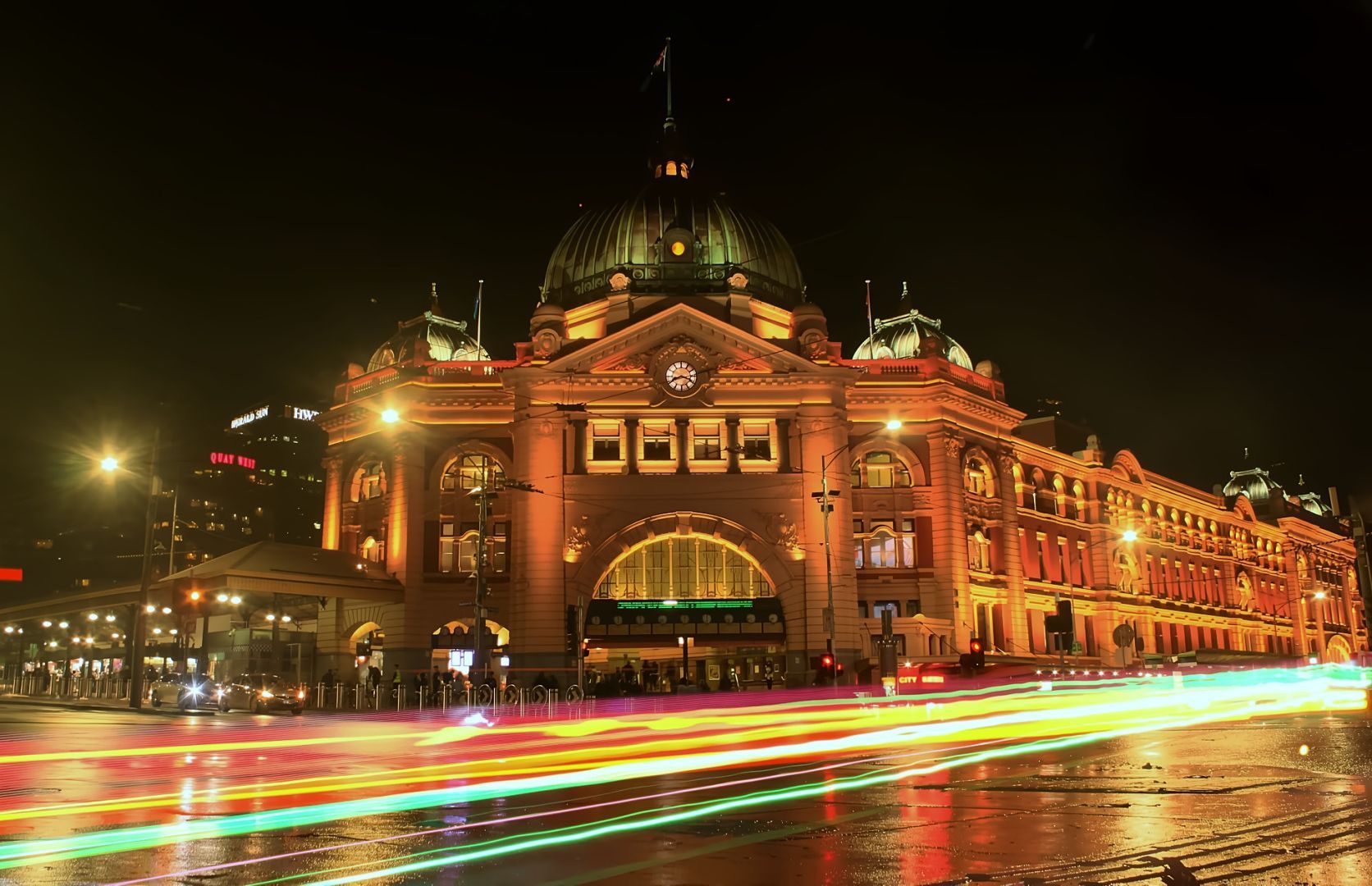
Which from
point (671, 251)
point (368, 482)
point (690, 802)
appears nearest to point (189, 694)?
point (368, 482)

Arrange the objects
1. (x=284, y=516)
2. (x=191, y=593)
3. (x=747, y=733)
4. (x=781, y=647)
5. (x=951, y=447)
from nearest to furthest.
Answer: (x=747, y=733)
(x=191, y=593)
(x=781, y=647)
(x=951, y=447)
(x=284, y=516)

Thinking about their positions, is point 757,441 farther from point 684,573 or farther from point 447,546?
point 447,546

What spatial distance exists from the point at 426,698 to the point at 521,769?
32130 mm

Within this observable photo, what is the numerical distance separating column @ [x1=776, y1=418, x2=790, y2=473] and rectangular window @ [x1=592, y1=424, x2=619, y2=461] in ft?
26.6

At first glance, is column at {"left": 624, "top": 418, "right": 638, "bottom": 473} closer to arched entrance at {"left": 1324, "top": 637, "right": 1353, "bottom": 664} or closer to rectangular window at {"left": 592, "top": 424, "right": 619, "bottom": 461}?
rectangular window at {"left": 592, "top": 424, "right": 619, "bottom": 461}

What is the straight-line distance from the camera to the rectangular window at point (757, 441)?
61859 mm

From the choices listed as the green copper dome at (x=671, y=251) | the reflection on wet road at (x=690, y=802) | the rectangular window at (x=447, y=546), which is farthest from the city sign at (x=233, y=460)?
the reflection on wet road at (x=690, y=802)

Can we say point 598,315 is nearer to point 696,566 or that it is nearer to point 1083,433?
point 696,566

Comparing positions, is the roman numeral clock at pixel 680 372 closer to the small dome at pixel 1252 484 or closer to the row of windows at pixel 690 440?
the row of windows at pixel 690 440

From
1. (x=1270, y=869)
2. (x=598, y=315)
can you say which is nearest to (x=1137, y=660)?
(x=598, y=315)

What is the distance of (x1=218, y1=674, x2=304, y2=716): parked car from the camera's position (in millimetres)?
45125

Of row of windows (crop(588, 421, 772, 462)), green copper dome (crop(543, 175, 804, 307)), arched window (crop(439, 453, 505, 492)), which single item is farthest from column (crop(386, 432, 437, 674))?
green copper dome (crop(543, 175, 804, 307))

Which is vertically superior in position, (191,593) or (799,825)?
(191,593)

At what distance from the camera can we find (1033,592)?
7269 centimetres
